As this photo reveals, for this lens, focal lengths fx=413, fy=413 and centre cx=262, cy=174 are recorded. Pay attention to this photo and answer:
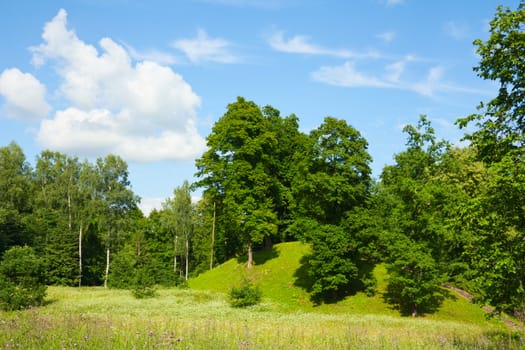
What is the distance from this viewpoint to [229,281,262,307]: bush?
3312 centimetres

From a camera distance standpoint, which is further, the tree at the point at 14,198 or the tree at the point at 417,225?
the tree at the point at 14,198

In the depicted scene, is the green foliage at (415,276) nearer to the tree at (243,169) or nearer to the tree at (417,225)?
the tree at (417,225)

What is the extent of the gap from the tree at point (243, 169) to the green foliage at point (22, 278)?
67.2 ft

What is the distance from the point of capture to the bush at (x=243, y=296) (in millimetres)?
33119

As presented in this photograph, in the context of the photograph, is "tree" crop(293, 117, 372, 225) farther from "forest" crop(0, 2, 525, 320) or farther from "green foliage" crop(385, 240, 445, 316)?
"green foliage" crop(385, 240, 445, 316)

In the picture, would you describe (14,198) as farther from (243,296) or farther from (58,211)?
(243,296)

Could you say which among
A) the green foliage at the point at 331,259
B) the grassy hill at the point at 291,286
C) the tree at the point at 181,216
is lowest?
the grassy hill at the point at 291,286

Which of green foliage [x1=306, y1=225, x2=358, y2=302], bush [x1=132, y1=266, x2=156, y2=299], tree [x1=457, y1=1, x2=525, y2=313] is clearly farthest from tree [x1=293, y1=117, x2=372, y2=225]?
tree [x1=457, y1=1, x2=525, y2=313]

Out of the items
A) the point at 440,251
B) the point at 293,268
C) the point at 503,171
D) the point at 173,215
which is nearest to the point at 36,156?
the point at 173,215

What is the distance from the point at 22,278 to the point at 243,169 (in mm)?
23993

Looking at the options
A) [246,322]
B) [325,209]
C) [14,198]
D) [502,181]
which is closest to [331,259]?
[325,209]

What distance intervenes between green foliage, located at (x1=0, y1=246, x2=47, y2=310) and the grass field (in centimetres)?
179

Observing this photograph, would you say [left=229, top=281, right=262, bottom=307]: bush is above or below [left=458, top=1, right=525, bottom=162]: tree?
below

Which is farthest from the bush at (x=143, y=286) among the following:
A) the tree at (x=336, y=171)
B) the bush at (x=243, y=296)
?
the tree at (x=336, y=171)
